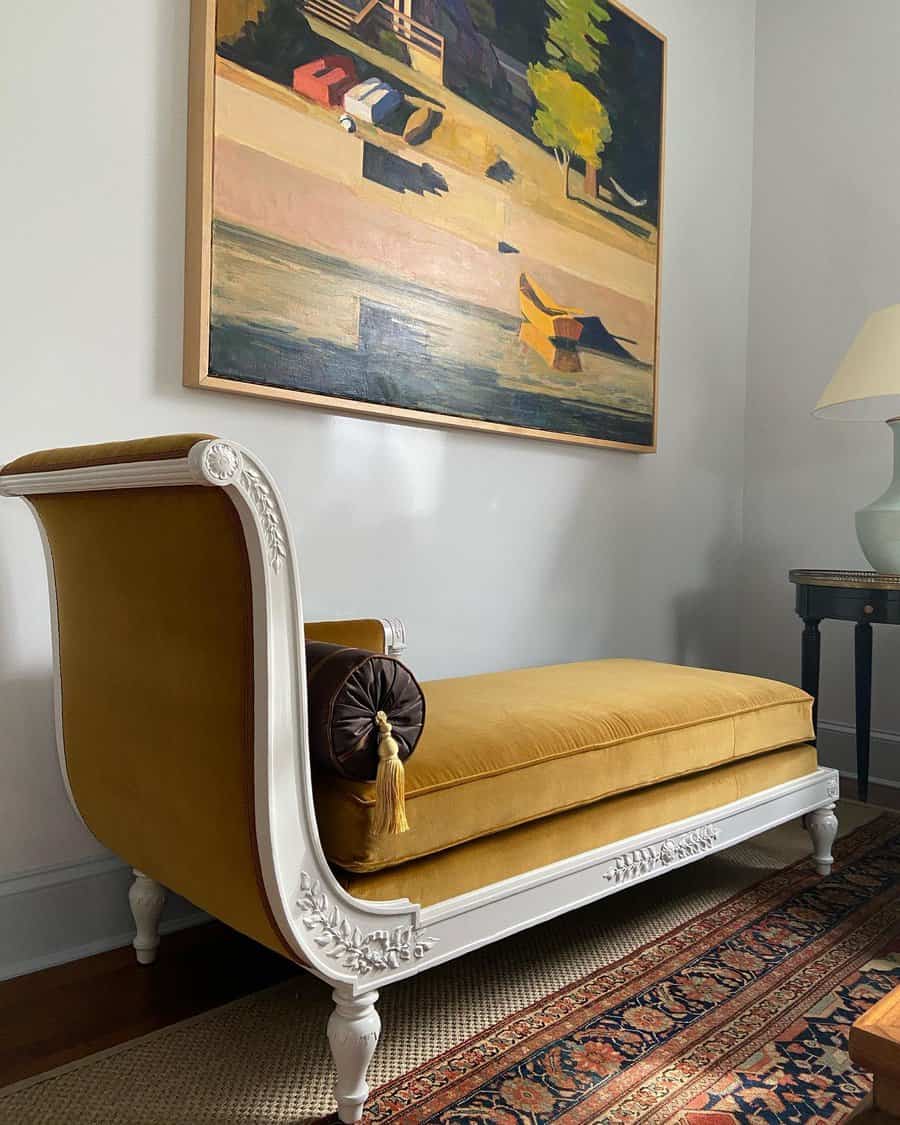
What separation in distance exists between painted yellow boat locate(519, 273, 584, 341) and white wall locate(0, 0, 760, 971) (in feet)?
1.13

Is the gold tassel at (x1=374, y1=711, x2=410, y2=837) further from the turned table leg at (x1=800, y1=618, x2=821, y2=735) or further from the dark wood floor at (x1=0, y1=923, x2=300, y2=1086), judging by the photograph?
the turned table leg at (x1=800, y1=618, x2=821, y2=735)

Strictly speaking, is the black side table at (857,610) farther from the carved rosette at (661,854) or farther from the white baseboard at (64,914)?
the white baseboard at (64,914)

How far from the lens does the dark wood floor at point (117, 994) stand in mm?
1465

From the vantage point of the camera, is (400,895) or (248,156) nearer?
(400,895)

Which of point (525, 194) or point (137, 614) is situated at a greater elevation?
point (525, 194)

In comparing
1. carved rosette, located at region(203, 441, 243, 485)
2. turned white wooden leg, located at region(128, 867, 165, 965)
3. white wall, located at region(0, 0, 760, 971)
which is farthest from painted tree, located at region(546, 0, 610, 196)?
turned white wooden leg, located at region(128, 867, 165, 965)

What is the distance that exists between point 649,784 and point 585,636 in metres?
1.15

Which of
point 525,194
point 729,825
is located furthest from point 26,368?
point 729,825

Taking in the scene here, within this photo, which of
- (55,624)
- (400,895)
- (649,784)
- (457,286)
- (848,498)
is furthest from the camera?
(848,498)

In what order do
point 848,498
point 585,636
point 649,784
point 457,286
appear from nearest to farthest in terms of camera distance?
1. point 649,784
2. point 457,286
3. point 585,636
4. point 848,498

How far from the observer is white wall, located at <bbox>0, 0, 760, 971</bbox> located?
1725mm

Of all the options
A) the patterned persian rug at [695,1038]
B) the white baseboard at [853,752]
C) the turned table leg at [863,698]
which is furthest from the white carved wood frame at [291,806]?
the white baseboard at [853,752]

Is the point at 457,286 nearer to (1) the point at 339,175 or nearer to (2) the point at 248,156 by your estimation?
(1) the point at 339,175

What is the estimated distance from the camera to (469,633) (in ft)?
8.36
